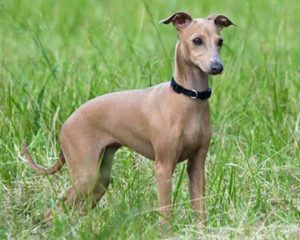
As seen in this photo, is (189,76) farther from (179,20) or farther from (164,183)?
(164,183)

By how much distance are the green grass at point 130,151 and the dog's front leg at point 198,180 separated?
67mm

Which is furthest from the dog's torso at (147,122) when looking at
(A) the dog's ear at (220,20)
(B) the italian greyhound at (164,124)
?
(A) the dog's ear at (220,20)

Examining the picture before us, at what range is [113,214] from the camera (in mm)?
6348

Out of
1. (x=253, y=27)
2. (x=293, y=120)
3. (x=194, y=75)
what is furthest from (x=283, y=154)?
(x=253, y=27)

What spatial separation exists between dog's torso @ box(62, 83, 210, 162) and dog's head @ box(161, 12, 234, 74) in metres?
0.23

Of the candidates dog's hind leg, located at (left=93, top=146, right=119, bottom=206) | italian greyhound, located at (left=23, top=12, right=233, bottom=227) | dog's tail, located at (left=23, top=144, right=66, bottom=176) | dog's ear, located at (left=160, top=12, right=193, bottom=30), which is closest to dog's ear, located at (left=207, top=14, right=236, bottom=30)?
italian greyhound, located at (left=23, top=12, right=233, bottom=227)

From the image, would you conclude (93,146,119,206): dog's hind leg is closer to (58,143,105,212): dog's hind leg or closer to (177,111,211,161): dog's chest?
(58,143,105,212): dog's hind leg

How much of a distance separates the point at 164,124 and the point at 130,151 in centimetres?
118

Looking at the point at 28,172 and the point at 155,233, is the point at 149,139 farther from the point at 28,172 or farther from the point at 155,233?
the point at 28,172

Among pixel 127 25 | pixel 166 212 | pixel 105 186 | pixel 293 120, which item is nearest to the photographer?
pixel 166 212

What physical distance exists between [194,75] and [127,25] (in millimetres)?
5159

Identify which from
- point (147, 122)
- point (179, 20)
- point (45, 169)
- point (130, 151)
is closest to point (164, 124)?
point (147, 122)

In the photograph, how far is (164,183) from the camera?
650 centimetres

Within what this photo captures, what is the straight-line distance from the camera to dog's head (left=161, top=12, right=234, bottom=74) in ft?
20.7
